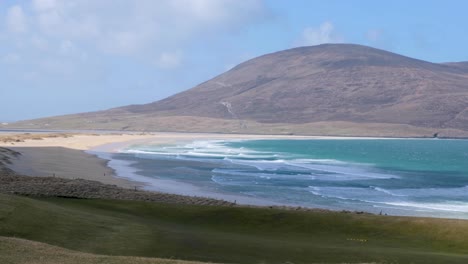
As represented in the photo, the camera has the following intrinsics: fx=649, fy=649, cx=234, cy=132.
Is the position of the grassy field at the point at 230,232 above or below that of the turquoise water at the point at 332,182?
above

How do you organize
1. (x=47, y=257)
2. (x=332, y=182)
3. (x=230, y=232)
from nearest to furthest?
1. (x=47, y=257)
2. (x=230, y=232)
3. (x=332, y=182)

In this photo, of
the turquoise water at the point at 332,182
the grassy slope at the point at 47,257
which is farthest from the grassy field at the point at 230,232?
the turquoise water at the point at 332,182

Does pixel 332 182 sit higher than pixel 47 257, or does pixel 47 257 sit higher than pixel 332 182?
pixel 47 257

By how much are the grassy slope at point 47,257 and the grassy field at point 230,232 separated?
247 cm

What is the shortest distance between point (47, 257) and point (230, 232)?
472 inches

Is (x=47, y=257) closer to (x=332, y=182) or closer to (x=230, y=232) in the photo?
(x=230, y=232)

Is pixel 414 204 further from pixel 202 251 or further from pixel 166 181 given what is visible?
pixel 202 251

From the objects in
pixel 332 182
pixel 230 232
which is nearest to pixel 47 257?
pixel 230 232

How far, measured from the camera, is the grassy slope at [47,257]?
1839 cm

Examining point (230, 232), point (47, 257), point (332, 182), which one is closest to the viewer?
point (47, 257)

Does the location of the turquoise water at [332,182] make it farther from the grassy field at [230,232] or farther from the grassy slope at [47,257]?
the grassy slope at [47,257]

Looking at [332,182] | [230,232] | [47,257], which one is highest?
[47,257]

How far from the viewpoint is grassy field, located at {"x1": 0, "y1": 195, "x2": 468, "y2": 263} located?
918 inches

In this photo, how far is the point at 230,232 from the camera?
29.7 metres
